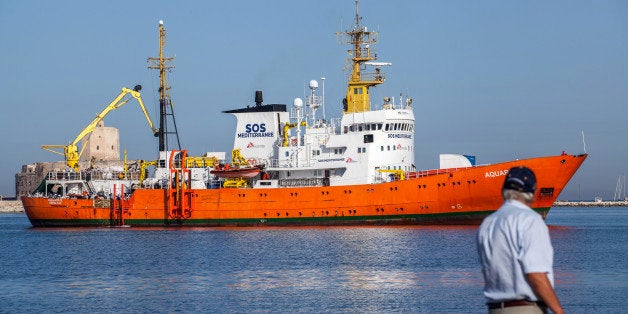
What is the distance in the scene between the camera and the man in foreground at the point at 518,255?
602 centimetres

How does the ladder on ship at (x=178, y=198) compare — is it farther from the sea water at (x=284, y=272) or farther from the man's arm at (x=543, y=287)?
the man's arm at (x=543, y=287)

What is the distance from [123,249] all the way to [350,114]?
14.8 metres

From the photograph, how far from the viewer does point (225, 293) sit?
2097 cm

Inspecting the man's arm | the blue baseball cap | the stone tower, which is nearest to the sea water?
the blue baseball cap

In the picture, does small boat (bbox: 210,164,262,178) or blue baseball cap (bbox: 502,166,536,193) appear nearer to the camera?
blue baseball cap (bbox: 502,166,536,193)

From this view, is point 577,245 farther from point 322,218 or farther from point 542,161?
point 322,218

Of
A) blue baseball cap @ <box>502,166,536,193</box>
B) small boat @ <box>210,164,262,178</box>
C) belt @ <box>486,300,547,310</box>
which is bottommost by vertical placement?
belt @ <box>486,300,547,310</box>

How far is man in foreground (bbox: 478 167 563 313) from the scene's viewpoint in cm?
602

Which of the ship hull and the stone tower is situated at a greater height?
the stone tower

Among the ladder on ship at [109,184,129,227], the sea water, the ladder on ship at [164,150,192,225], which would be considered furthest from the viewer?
the ladder on ship at [109,184,129,227]

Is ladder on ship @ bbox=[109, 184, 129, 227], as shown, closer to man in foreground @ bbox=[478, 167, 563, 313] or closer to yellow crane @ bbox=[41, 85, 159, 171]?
yellow crane @ bbox=[41, 85, 159, 171]

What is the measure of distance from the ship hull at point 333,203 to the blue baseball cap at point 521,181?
33.5 metres

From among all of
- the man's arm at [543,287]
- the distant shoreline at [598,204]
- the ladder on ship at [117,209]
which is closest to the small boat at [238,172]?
the ladder on ship at [117,209]

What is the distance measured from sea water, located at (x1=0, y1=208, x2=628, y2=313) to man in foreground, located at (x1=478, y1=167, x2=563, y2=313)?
11.2 meters
